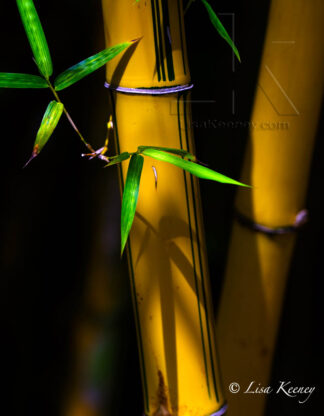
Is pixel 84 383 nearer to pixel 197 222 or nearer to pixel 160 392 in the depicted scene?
pixel 160 392

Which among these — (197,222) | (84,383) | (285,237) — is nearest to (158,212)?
(197,222)

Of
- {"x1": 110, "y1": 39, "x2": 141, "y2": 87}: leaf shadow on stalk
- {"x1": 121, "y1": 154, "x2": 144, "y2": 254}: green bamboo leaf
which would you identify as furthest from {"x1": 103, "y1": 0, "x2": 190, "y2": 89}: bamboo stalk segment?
{"x1": 121, "y1": 154, "x2": 144, "y2": 254}: green bamboo leaf

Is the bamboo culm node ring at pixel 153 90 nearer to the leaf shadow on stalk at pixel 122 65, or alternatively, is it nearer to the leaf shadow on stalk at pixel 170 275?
the leaf shadow on stalk at pixel 122 65

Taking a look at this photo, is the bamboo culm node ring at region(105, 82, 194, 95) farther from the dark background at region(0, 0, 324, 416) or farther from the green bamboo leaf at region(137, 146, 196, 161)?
the dark background at region(0, 0, 324, 416)

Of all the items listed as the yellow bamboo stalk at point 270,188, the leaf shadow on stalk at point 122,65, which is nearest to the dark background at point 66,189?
the yellow bamboo stalk at point 270,188

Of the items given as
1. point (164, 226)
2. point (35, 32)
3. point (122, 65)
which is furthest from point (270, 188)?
point (35, 32)

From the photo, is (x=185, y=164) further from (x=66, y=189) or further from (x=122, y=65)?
(x=66, y=189)
